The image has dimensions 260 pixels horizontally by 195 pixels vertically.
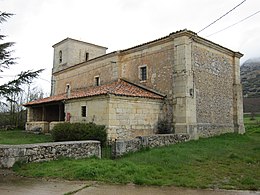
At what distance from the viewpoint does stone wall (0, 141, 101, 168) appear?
810 centimetres

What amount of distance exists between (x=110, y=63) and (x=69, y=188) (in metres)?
15.4

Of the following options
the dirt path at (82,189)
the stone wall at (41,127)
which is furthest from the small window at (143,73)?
the dirt path at (82,189)

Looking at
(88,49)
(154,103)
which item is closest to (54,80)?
(88,49)

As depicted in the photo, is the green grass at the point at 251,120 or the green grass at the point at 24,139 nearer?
the green grass at the point at 24,139

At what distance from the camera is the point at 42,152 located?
8.58m

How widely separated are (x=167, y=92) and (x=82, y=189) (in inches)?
442

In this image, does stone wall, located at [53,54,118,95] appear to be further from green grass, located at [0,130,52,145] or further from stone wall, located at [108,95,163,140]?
green grass, located at [0,130,52,145]

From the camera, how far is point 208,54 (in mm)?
17375

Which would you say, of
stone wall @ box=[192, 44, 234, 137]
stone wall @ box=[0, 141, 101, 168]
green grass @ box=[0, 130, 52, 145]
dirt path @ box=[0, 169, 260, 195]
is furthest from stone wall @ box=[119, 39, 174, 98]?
dirt path @ box=[0, 169, 260, 195]

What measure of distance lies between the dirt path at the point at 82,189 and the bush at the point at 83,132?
6.72 m

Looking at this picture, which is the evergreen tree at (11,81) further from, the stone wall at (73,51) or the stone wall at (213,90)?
the stone wall at (73,51)

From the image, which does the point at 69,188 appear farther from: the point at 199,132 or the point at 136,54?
the point at 136,54

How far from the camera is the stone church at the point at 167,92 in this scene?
1461 cm

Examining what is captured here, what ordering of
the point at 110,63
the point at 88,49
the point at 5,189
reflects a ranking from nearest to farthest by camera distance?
the point at 5,189, the point at 110,63, the point at 88,49
